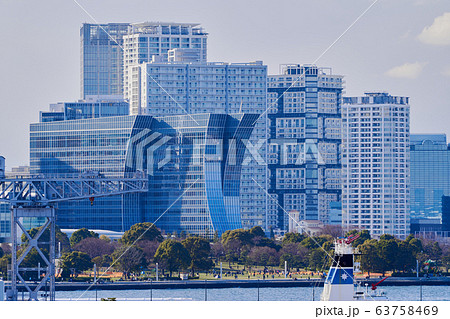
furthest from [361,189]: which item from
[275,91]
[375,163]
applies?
[275,91]

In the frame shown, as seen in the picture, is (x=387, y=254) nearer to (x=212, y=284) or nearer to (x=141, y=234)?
(x=212, y=284)

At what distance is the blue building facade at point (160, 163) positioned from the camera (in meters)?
129

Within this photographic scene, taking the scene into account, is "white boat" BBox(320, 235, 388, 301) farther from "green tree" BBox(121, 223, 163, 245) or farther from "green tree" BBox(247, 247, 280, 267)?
A: "green tree" BBox(121, 223, 163, 245)

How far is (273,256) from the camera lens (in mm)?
96250

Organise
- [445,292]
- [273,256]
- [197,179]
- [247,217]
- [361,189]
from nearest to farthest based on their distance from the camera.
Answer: [445,292] < [273,256] < [197,179] < [247,217] < [361,189]

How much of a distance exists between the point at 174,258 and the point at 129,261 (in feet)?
11.5

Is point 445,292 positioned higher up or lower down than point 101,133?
lower down

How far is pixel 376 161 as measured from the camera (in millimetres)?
183000

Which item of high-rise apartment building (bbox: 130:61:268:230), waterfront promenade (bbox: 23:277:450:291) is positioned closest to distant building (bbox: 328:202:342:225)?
high-rise apartment building (bbox: 130:61:268:230)

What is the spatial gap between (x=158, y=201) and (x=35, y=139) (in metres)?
16.8

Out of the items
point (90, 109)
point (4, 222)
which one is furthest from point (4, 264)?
point (90, 109)

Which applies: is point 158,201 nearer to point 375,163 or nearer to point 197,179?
point 197,179

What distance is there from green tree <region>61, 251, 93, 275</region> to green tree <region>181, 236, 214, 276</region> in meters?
7.73

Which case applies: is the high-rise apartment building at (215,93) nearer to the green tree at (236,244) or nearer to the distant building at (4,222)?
the distant building at (4,222)
